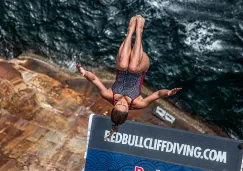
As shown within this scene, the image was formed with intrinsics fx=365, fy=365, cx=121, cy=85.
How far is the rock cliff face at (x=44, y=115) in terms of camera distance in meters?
10.1

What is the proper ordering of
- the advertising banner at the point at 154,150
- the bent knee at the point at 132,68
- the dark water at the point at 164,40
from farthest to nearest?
the dark water at the point at 164,40, the advertising banner at the point at 154,150, the bent knee at the point at 132,68

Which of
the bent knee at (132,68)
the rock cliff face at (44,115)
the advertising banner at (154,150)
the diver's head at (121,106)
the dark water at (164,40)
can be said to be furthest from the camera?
the dark water at (164,40)

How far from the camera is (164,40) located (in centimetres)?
1404

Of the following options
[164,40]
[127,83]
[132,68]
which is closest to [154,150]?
[127,83]

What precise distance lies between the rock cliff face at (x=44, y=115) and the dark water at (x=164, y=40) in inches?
42.3

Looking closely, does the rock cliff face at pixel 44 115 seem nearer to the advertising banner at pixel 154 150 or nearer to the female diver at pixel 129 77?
the advertising banner at pixel 154 150

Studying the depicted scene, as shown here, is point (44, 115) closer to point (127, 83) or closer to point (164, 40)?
point (127, 83)

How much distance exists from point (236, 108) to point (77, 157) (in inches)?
238

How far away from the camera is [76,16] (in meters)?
14.7

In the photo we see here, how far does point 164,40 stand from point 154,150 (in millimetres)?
6610

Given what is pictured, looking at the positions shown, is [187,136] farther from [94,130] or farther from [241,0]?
[241,0]

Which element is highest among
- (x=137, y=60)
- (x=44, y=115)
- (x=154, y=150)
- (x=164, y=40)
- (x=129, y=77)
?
(x=164, y=40)

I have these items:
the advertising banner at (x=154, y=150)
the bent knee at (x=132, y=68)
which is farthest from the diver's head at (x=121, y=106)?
the advertising banner at (x=154, y=150)

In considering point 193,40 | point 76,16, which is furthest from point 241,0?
point 76,16
